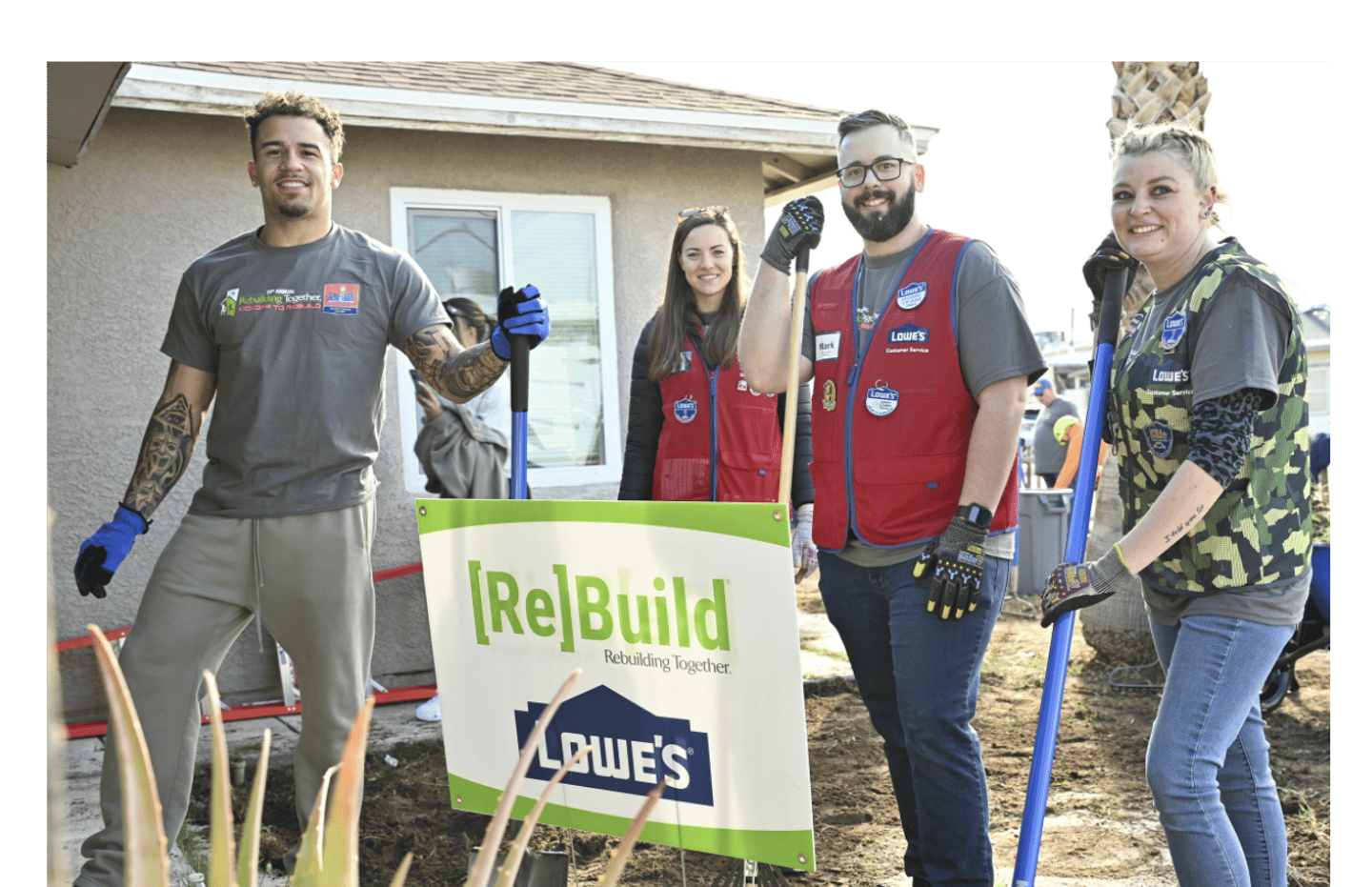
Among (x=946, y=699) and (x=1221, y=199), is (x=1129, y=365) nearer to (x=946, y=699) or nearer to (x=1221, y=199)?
(x=1221, y=199)

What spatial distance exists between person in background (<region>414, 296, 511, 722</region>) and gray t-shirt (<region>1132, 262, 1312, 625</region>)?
3.72 meters

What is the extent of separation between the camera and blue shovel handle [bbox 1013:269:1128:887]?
2479 millimetres

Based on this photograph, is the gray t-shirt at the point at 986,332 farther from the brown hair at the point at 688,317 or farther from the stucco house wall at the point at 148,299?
the stucco house wall at the point at 148,299

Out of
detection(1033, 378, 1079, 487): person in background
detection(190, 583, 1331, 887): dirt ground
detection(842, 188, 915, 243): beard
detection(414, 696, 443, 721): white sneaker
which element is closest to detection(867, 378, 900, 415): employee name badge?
detection(842, 188, 915, 243): beard

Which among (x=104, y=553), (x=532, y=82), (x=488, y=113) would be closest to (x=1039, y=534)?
(x=532, y=82)

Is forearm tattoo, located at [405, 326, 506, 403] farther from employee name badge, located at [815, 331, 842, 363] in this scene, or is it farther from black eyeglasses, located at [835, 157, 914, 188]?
black eyeglasses, located at [835, 157, 914, 188]

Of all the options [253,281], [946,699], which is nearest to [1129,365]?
[946,699]

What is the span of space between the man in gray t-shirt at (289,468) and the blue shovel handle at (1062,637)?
150cm

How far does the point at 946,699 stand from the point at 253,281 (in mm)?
2278

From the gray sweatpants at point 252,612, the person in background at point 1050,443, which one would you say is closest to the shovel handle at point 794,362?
the gray sweatpants at point 252,612

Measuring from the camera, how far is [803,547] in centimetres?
367

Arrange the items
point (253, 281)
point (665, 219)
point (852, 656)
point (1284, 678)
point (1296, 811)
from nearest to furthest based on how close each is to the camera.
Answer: point (852, 656)
point (253, 281)
point (1296, 811)
point (1284, 678)
point (665, 219)

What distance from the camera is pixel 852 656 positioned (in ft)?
9.75

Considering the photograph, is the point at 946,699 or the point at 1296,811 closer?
the point at 946,699
